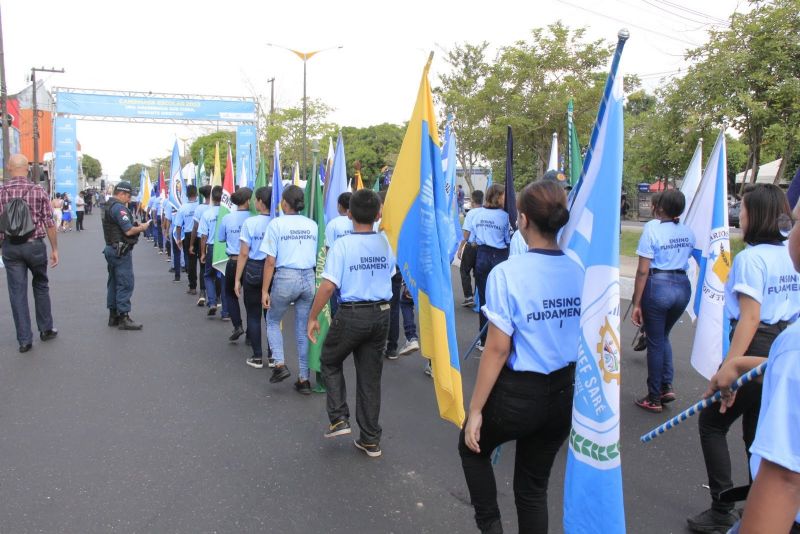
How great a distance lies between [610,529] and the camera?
2.33m

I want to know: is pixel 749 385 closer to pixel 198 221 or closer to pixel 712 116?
pixel 198 221

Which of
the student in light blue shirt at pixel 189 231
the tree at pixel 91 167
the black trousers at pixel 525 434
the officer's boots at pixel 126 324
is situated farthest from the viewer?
the tree at pixel 91 167

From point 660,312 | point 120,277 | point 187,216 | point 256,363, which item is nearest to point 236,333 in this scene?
point 256,363

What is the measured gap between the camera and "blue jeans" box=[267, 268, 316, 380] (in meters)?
5.34

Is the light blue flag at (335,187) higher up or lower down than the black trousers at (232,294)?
higher up

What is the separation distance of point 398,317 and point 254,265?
1.81 meters

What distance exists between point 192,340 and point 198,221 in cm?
289

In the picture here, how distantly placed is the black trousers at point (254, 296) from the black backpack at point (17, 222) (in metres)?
2.56

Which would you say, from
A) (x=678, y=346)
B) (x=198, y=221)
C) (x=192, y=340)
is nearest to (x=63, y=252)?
(x=198, y=221)

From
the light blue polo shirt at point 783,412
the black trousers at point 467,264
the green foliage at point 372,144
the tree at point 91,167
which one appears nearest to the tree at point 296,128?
the green foliage at point 372,144

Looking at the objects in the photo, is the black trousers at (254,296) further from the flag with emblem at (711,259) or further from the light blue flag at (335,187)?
the flag with emblem at (711,259)

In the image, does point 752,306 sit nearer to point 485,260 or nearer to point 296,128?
point 485,260

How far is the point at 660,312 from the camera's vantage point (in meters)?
4.97

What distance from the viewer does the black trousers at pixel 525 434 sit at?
2.48 metres
